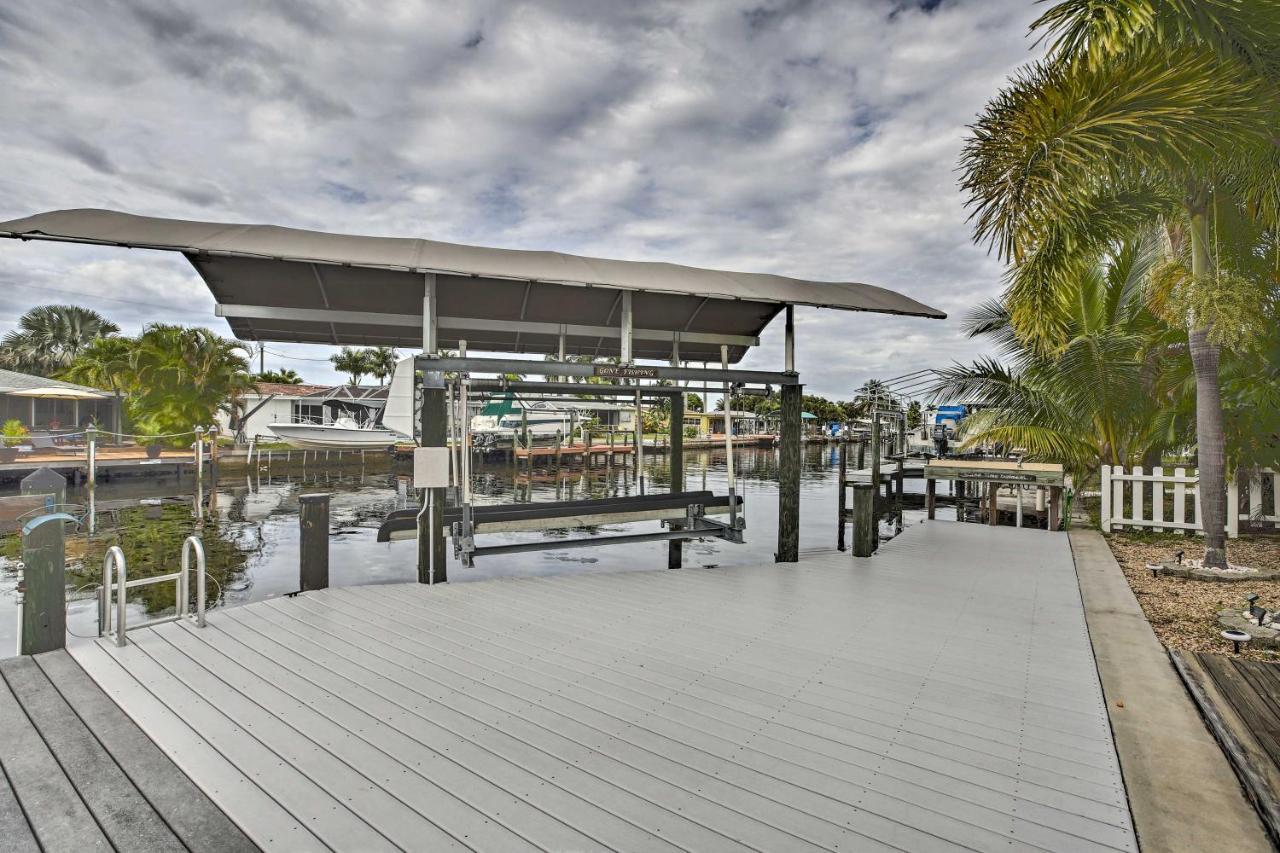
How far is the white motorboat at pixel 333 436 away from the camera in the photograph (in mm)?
36781

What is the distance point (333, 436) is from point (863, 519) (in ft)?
121

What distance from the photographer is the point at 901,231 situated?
21.6 m

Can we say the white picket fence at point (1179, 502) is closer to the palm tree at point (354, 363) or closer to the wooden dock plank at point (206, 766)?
the wooden dock plank at point (206, 766)

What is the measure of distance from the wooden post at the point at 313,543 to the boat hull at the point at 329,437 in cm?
3205

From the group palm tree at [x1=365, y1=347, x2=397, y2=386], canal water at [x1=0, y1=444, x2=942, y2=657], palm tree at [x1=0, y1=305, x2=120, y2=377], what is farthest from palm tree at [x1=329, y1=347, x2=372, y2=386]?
canal water at [x1=0, y1=444, x2=942, y2=657]

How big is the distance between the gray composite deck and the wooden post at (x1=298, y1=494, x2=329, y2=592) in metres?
0.26

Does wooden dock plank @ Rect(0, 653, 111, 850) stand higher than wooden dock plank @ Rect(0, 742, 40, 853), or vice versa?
wooden dock plank @ Rect(0, 653, 111, 850)

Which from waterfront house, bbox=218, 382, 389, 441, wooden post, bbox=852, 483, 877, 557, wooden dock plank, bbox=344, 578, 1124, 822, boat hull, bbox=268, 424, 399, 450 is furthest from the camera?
waterfront house, bbox=218, 382, 389, 441

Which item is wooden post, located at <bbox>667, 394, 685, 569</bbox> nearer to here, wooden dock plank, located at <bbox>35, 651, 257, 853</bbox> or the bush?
wooden dock plank, located at <bbox>35, 651, 257, 853</bbox>

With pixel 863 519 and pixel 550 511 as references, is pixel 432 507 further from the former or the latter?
pixel 863 519

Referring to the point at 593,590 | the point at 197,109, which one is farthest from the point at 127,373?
the point at 593,590

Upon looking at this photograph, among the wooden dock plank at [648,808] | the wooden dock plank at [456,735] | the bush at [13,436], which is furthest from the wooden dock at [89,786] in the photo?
the bush at [13,436]

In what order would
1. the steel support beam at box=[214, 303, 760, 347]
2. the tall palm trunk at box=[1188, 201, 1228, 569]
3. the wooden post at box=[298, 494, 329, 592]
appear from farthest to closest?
the tall palm trunk at box=[1188, 201, 1228, 569], the steel support beam at box=[214, 303, 760, 347], the wooden post at box=[298, 494, 329, 592]

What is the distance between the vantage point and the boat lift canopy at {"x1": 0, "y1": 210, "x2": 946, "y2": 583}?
19.8 ft
